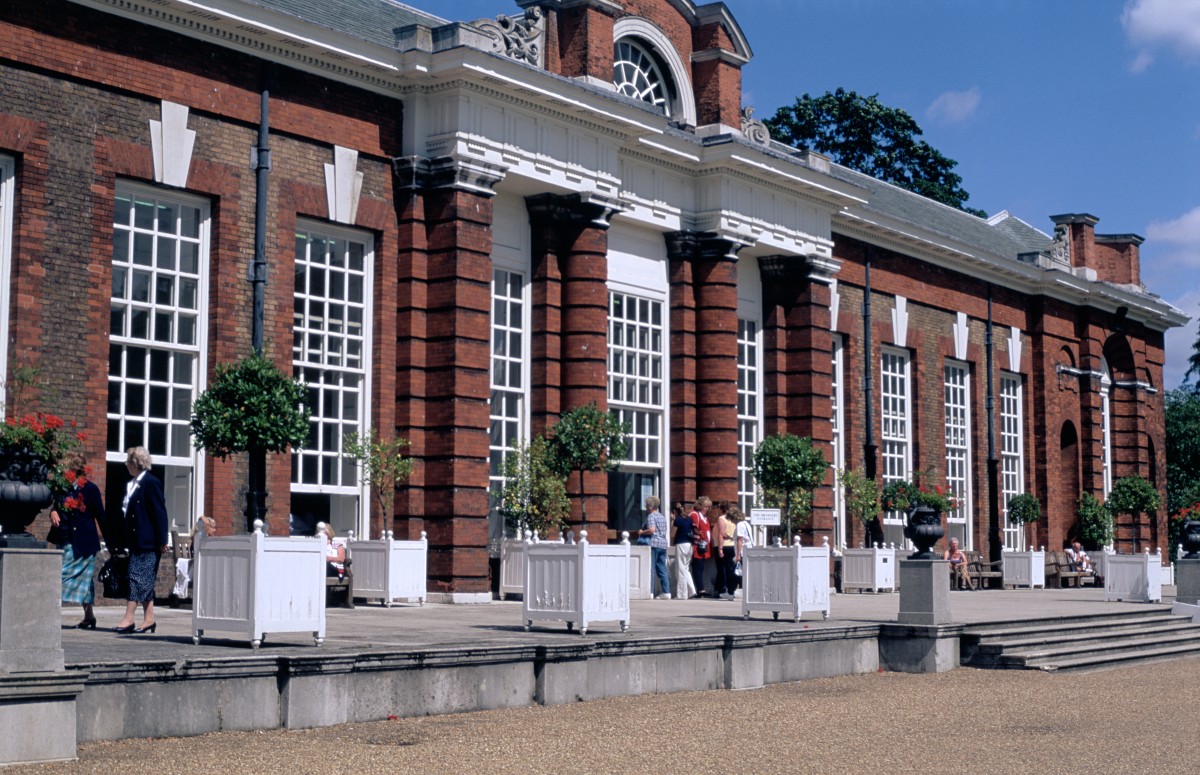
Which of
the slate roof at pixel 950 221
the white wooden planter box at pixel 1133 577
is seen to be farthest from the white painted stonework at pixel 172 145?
the slate roof at pixel 950 221

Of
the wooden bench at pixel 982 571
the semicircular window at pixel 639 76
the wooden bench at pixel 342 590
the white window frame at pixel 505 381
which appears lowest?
the wooden bench at pixel 982 571

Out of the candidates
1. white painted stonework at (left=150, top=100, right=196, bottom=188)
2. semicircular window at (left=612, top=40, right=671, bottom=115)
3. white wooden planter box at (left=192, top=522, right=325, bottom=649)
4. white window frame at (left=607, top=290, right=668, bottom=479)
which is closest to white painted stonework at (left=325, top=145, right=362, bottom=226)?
white painted stonework at (left=150, top=100, right=196, bottom=188)

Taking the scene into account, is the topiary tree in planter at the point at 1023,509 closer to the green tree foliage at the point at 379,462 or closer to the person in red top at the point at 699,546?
the person in red top at the point at 699,546

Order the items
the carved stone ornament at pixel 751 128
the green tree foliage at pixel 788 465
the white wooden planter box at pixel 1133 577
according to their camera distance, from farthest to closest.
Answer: the carved stone ornament at pixel 751 128 < the green tree foliage at pixel 788 465 < the white wooden planter box at pixel 1133 577

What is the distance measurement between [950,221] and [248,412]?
30459mm

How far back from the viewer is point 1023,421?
4334 cm

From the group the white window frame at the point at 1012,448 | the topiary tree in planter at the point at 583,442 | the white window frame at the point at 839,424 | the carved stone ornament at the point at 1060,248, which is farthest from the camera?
the carved stone ornament at the point at 1060,248

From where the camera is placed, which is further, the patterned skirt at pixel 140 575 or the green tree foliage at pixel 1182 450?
the green tree foliage at pixel 1182 450

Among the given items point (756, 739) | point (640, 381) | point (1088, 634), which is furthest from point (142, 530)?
point (640, 381)

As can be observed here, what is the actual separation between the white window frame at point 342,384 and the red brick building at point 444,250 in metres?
0.05

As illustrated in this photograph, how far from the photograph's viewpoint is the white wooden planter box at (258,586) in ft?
41.6

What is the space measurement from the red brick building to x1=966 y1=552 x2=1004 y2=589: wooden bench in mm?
2280

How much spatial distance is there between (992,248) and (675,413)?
690 inches

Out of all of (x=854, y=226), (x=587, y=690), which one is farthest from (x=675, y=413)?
(x=587, y=690)
